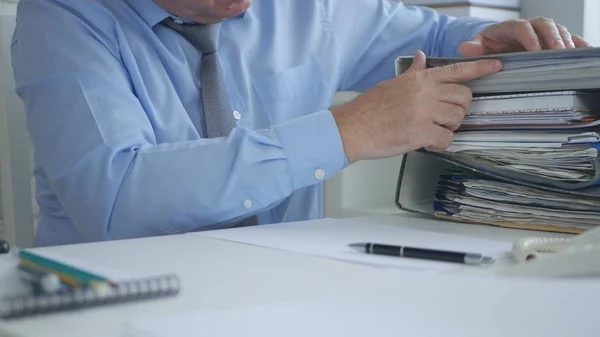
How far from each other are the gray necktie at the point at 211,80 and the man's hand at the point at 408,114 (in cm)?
29

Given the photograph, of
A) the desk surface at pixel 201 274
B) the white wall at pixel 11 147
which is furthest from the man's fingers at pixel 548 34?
the white wall at pixel 11 147

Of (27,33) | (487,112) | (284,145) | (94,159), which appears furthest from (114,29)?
(487,112)

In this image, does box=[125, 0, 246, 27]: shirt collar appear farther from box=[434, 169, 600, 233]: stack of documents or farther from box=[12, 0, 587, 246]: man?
box=[434, 169, 600, 233]: stack of documents

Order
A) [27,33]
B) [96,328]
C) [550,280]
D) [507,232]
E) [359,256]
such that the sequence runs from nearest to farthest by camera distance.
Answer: [96,328] → [550,280] → [359,256] → [507,232] → [27,33]

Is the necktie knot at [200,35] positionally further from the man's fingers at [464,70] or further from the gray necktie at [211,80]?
the man's fingers at [464,70]

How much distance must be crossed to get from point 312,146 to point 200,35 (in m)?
0.40

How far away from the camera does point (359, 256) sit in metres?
0.71

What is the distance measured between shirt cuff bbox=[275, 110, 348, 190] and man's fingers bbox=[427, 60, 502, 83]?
0.15 meters

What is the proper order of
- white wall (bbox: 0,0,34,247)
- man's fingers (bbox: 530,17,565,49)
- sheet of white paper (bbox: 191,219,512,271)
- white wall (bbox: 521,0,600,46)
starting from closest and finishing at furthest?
sheet of white paper (bbox: 191,219,512,271), man's fingers (bbox: 530,17,565,49), white wall (bbox: 0,0,34,247), white wall (bbox: 521,0,600,46)

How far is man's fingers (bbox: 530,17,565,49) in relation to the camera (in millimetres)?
1098

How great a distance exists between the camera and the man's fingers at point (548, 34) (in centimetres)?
110

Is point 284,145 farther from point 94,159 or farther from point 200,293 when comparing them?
point 200,293

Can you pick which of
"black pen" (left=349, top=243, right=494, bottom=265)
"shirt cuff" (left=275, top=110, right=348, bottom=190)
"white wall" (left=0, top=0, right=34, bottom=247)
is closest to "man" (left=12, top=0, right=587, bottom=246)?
"shirt cuff" (left=275, top=110, right=348, bottom=190)

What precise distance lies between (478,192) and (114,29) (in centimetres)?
62
